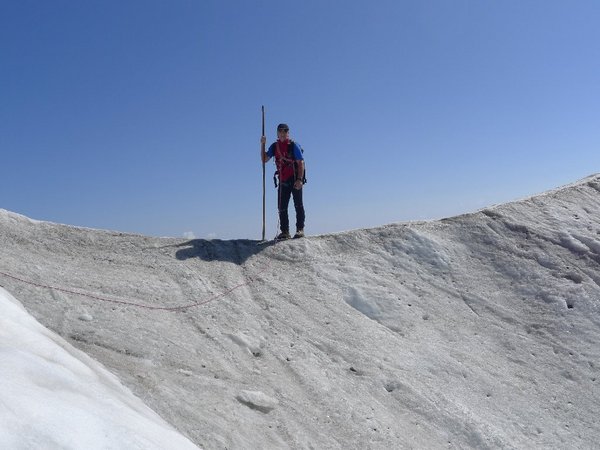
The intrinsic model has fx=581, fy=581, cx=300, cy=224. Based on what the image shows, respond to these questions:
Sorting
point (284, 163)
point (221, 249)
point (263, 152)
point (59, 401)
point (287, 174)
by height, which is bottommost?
point (59, 401)

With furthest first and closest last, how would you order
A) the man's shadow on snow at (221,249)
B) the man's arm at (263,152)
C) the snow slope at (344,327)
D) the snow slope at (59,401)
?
1. the man's arm at (263,152)
2. the man's shadow on snow at (221,249)
3. the snow slope at (344,327)
4. the snow slope at (59,401)

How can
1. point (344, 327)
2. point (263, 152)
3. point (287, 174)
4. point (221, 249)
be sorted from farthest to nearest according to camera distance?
point (263, 152) < point (287, 174) < point (221, 249) < point (344, 327)

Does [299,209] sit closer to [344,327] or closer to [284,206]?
[284,206]

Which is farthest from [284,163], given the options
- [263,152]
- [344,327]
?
[344,327]

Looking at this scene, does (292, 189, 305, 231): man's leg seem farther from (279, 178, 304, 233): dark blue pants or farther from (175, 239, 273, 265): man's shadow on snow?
(175, 239, 273, 265): man's shadow on snow

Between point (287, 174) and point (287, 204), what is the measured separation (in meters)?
0.64

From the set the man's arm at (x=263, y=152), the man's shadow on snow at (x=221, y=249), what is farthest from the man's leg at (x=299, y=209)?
the man's arm at (x=263, y=152)

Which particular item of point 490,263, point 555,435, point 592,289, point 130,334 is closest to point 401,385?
point 555,435

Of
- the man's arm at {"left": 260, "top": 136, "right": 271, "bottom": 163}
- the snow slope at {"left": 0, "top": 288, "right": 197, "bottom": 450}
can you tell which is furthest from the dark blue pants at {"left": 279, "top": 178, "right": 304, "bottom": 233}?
the snow slope at {"left": 0, "top": 288, "right": 197, "bottom": 450}

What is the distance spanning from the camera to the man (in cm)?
1185

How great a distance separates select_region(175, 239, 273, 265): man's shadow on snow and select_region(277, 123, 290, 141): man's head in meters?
2.19

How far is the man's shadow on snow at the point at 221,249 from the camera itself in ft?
34.9

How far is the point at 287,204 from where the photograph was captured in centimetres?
1220

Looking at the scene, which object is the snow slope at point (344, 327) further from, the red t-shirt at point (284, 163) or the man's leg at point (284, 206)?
the red t-shirt at point (284, 163)
